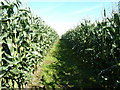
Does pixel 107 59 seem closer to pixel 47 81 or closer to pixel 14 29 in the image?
pixel 47 81

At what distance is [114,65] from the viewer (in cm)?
354

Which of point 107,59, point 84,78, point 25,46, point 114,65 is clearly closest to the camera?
point 114,65

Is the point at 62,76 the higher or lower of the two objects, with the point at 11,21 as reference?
lower

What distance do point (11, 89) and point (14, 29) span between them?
1362mm

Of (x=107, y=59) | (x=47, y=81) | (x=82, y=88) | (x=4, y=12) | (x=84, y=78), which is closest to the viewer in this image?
(x=4, y=12)

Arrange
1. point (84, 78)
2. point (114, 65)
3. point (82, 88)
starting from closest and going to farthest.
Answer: point (114, 65) < point (82, 88) < point (84, 78)

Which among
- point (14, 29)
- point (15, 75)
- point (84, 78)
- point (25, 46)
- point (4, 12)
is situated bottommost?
point (84, 78)

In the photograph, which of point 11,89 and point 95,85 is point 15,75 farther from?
point 95,85

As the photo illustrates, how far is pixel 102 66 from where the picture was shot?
4.62m

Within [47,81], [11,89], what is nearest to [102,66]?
[47,81]

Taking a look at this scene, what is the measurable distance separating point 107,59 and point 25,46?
7.54 feet

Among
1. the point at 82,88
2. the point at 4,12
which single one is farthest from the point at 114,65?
the point at 4,12

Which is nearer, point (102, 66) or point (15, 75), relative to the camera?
point (15, 75)

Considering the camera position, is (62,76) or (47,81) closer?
(47,81)
